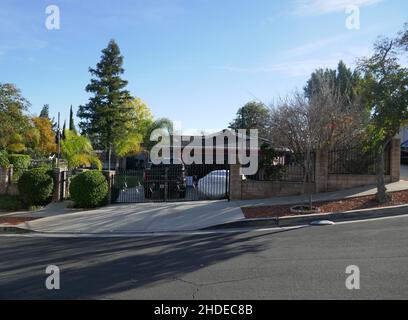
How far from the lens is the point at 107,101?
39.3 meters

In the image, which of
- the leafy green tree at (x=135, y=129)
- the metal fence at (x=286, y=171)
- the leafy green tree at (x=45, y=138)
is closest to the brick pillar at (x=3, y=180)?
the metal fence at (x=286, y=171)

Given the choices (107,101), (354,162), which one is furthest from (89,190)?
(107,101)

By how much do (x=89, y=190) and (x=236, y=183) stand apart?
5.38 meters

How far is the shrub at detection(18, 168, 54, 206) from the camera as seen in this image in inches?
611

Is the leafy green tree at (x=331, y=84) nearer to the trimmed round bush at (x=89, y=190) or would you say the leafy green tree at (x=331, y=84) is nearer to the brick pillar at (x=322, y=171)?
the brick pillar at (x=322, y=171)

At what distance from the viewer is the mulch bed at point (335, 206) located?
11711 millimetres

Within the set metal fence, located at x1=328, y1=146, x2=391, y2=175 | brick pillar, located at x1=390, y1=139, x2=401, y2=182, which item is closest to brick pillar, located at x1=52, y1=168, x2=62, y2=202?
metal fence, located at x1=328, y1=146, x2=391, y2=175

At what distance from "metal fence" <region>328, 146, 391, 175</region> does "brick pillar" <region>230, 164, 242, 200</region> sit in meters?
3.46

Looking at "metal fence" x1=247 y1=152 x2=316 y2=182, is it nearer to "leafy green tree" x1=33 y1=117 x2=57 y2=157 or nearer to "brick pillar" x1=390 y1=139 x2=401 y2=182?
"brick pillar" x1=390 y1=139 x2=401 y2=182

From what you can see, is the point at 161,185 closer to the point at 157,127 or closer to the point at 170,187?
the point at 170,187

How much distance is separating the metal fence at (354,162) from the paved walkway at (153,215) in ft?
3.38

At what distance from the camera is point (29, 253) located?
8555 mm
